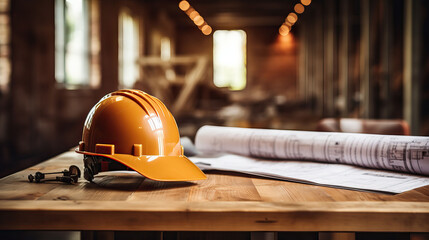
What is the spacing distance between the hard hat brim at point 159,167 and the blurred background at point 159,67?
280 centimetres

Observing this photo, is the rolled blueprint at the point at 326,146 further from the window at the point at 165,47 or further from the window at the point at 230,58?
the window at the point at 230,58

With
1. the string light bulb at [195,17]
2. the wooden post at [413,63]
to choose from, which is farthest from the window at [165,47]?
the wooden post at [413,63]

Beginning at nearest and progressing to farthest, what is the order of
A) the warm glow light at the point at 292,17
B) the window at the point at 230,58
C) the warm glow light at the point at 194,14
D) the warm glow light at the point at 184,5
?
1. the warm glow light at the point at 184,5
2. the warm glow light at the point at 194,14
3. the warm glow light at the point at 292,17
4. the window at the point at 230,58

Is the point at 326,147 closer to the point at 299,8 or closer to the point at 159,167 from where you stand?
the point at 159,167

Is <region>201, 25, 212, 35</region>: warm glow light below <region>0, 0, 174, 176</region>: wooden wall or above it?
above

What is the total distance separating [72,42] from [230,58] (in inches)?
445

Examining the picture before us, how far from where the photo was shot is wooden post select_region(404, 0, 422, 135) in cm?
333

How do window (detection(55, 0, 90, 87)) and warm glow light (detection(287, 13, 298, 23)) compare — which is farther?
warm glow light (detection(287, 13, 298, 23))

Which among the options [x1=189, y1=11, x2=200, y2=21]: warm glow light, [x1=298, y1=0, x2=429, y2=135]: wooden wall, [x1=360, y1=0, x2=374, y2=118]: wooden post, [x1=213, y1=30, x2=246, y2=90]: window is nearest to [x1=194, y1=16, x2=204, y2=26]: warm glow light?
[x1=189, y1=11, x2=200, y2=21]: warm glow light

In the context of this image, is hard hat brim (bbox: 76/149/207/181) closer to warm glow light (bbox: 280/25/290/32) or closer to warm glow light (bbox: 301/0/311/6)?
warm glow light (bbox: 301/0/311/6)

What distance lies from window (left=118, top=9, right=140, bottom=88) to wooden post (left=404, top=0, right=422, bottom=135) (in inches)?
247

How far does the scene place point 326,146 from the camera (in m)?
0.96

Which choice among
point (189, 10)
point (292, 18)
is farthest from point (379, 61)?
point (292, 18)

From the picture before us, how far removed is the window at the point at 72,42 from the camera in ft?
18.5
